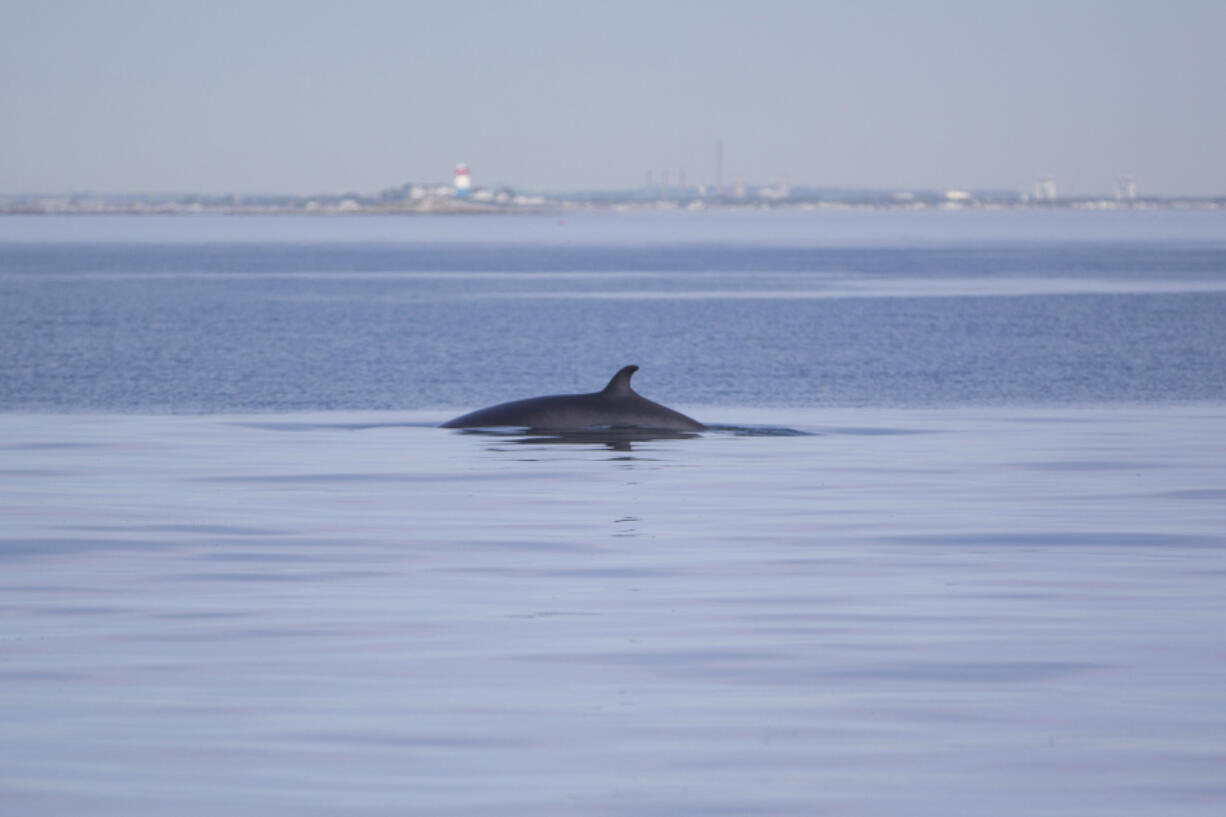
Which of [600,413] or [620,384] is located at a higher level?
[620,384]

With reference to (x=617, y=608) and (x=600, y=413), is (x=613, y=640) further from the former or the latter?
(x=600, y=413)

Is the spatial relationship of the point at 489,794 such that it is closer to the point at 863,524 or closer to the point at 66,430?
the point at 863,524

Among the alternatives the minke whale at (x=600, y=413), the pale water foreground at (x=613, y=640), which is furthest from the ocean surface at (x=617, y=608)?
the minke whale at (x=600, y=413)

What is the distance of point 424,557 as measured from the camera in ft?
45.0

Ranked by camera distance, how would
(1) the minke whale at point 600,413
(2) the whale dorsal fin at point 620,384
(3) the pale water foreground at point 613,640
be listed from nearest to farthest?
(3) the pale water foreground at point 613,640
(2) the whale dorsal fin at point 620,384
(1) the minke whale at point 600,413

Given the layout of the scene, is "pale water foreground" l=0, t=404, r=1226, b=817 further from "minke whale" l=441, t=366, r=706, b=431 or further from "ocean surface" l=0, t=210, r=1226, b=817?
"minke whale" l=441, t=366, r=706, b=431

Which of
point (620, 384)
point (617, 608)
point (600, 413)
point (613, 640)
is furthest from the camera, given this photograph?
point (600, 413)

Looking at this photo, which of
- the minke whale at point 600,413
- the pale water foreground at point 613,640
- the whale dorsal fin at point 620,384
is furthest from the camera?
the minke whale at point 600,413

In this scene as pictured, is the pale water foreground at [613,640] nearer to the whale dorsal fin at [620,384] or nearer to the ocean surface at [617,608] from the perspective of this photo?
the ocean surface at [617,608]

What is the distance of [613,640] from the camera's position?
10.5m

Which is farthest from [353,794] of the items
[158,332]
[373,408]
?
[158,332]

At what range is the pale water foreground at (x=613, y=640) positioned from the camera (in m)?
7.68

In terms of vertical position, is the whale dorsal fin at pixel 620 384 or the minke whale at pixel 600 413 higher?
the whale dorsal fin at pixel 620 384

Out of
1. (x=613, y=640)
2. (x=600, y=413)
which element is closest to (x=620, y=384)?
(x=600, y=413)
